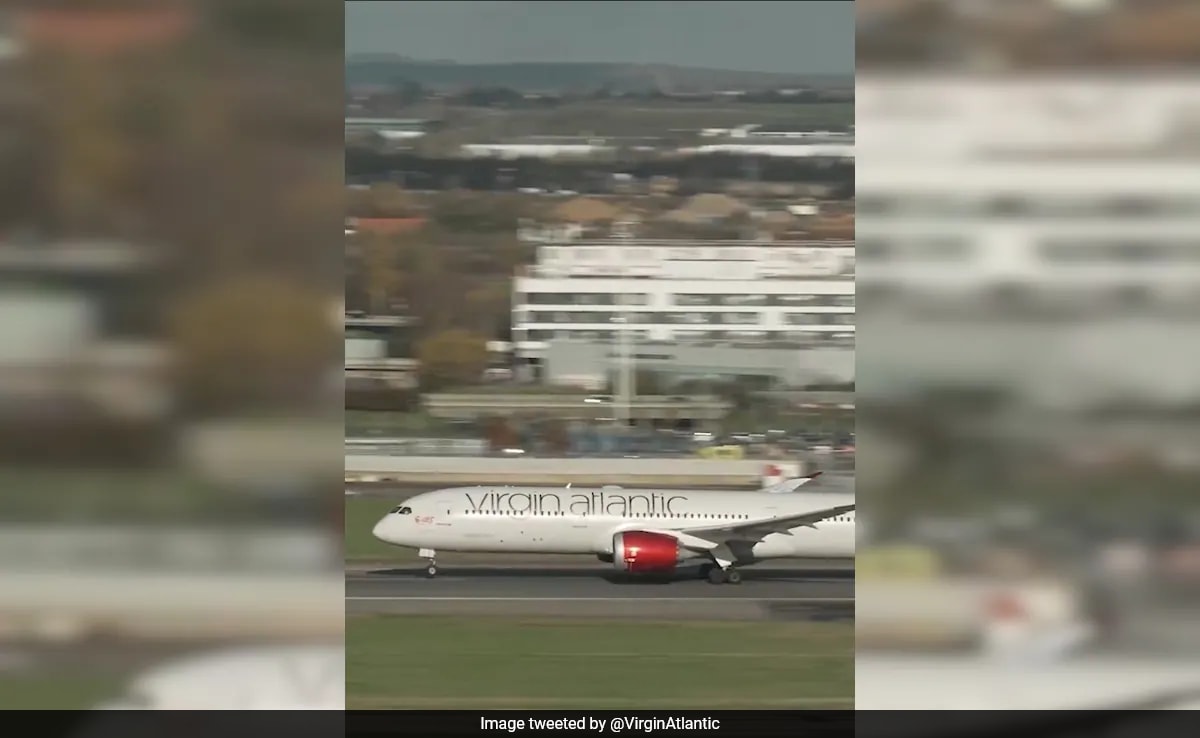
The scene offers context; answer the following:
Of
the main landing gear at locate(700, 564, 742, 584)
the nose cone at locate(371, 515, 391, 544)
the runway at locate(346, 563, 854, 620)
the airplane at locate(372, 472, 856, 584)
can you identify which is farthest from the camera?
the airplane at locate(372, 472, 856, 584)

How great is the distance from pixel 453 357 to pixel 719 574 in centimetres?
201

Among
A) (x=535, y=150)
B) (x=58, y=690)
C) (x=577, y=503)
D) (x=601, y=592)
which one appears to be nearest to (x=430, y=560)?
(x=577, y=503)

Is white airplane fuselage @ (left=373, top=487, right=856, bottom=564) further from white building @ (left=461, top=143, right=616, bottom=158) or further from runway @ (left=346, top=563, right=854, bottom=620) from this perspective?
white building @ (left=461, top=143, right=616, bottom=158)

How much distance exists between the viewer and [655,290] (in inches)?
153

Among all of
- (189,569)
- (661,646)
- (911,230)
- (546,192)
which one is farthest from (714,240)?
(189,569)

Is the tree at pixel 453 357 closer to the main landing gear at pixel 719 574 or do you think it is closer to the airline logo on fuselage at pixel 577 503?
the main landing gear at pixel 719 574

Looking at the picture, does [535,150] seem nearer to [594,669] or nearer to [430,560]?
[594,669]

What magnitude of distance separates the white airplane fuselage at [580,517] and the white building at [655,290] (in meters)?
1.92

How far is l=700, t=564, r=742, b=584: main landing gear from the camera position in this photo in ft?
16.0

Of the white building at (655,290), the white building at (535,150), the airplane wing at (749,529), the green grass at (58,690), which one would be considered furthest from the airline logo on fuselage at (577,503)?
the green grass at (58,690)

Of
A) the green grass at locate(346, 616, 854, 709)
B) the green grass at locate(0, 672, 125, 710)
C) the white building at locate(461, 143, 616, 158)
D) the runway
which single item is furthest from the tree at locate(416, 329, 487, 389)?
the green grass at locate(0, 672, 125, 710)

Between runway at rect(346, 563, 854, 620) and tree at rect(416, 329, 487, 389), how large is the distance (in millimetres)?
643

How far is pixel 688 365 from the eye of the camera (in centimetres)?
414

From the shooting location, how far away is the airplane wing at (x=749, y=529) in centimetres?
560
